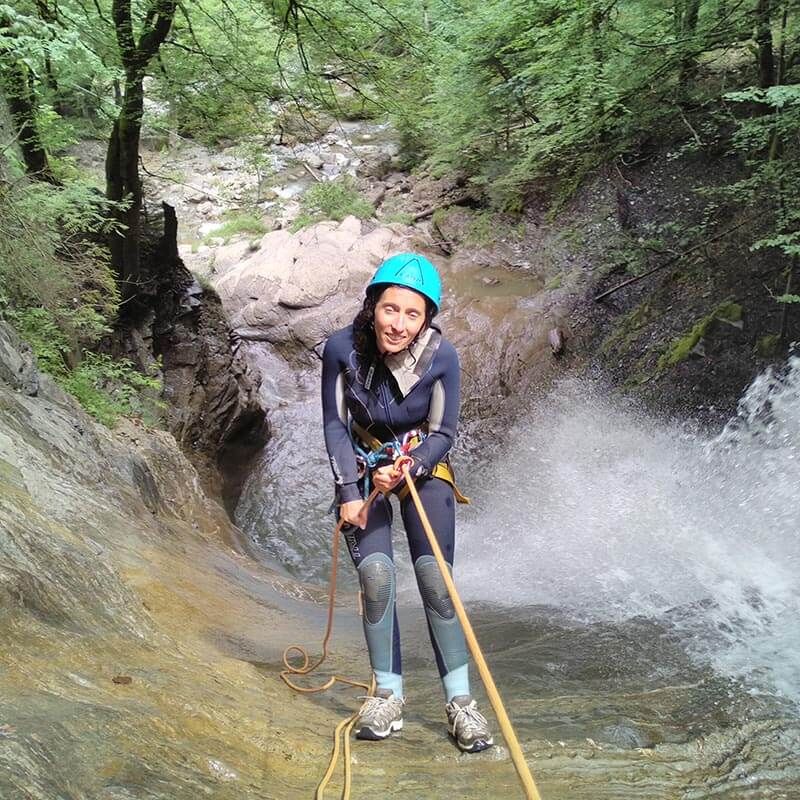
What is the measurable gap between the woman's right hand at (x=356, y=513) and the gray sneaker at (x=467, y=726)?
767 mm

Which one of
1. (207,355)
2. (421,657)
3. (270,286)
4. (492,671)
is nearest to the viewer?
(492,671)

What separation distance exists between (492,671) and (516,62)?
11819mm

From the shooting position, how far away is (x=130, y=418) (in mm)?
7324

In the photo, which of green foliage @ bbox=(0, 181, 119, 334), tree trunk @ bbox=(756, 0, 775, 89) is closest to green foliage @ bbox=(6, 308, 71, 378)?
green foliage @ bbox=(0, 181, 119, 334)

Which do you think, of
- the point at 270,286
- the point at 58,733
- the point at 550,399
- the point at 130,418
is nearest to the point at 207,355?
the point at 130,418

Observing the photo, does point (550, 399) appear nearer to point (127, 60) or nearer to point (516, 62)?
point (516, 62)

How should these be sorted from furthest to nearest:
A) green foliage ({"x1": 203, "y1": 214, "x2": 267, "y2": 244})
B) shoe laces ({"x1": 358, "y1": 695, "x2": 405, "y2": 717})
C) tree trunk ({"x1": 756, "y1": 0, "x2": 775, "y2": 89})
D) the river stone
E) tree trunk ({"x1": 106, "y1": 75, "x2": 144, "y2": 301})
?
green foliage ({"x1": 203, "y1": 214, "x2": 267, "y2": 244}) → the river stone → tree trunk ({"x1": 756, "y1": 0, "x2": 775, "y2": 89}) → tree trunk ({"x1": 106, "y1": 75, "x2": 144, "y2": 301}) → shoe laces ({"x1": 358, "y1": 695, "x2": 405, "y2": 717})

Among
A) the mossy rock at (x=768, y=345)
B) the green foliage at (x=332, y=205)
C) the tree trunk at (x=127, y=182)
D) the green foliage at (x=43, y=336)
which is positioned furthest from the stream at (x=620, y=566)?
the green foliage at (x=332, y=205)

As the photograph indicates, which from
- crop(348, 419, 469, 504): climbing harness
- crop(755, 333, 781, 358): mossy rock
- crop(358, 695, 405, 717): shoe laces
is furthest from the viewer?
crop(755, 333, 781, 358): mossy rock

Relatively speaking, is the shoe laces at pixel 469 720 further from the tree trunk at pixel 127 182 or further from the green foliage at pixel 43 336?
the tree trunk at pixel 127 182

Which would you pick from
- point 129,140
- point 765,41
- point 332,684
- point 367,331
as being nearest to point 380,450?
point 367,331

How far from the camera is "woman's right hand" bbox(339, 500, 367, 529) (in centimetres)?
265

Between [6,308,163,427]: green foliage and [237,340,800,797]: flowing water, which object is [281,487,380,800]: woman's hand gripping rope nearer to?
[237,340,800,797]: flowing water

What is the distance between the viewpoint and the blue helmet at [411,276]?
2.64 m
